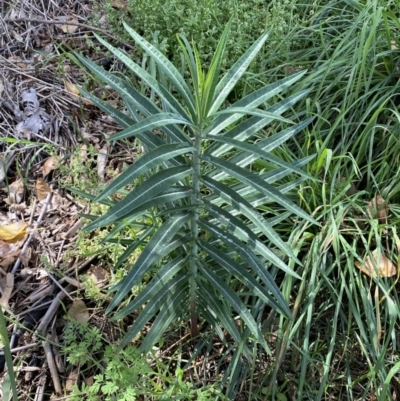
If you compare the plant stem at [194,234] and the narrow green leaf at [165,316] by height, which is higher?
the plant stem at [194,234]

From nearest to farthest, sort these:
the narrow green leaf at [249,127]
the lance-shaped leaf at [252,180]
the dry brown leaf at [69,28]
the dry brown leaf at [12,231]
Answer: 1. the lance-shaped leaf at [252,180]
2. the narrow green leaf at [249,127]
3. the dry brown leaf at [12,231]
4. the dry brown leaf at [69,28]

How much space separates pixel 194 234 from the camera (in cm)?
161

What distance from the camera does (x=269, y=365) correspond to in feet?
6.23

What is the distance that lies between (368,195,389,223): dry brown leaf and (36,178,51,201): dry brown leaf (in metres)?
1.41

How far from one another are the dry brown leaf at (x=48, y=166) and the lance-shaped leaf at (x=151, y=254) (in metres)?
1.18

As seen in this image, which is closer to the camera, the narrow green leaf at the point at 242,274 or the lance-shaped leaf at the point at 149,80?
the lance-shaped leaf at the point at 149,80

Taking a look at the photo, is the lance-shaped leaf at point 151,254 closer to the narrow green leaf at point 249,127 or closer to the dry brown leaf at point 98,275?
the narrow green leaf at point 249,127

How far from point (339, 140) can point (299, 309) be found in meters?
0.84

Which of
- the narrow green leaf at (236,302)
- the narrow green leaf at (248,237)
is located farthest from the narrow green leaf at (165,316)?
the narrow green leaf at (248,237)

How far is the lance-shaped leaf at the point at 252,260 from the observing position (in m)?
1.51

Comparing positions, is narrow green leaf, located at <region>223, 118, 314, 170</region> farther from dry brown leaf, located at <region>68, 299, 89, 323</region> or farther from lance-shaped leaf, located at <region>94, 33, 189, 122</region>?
dry brown leaf, located at <region>68, 299, 89, 323</region>

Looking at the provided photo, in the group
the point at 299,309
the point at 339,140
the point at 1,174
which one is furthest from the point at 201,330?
the point at 1,174

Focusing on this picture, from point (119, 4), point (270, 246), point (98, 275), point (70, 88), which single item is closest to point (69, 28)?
point (119, 4)

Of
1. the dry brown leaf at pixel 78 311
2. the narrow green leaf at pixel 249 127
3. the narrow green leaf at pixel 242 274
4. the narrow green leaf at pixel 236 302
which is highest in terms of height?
the narrow green leaf at pixel 249 127
